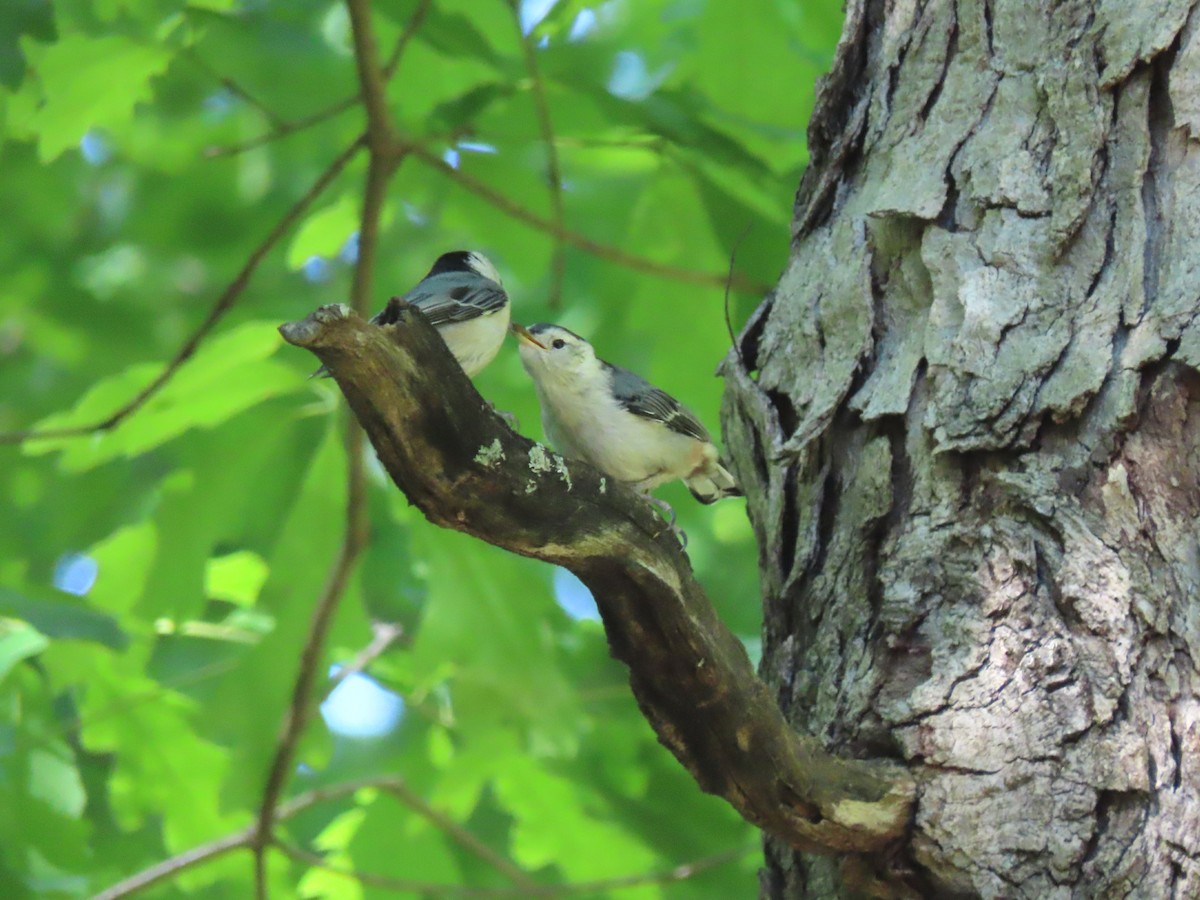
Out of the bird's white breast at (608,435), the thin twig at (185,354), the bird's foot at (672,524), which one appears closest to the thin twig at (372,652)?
the thin twig at (185,354)

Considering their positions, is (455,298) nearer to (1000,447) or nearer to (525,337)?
(525,337)

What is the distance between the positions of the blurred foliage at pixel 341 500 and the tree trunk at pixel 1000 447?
0.70 m

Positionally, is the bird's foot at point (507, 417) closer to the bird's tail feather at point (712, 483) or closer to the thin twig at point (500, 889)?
the bird's tail feather at point (712, 483)

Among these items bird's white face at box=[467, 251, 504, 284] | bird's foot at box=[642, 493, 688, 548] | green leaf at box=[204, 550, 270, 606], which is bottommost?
bird's foot at box=[642, 493, 688, 548]

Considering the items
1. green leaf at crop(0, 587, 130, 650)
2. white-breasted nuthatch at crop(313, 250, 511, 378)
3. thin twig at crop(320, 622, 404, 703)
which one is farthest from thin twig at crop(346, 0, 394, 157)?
thin twig at crop(320, 622, 404, 703)

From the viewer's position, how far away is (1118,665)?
6.21ft

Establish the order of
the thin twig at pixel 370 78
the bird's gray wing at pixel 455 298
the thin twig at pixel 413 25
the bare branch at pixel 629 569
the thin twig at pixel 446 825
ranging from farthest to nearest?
the thin twig at pixel 446 825 < the thin twig at pixel 370 78 < the thin twig at pixel 413 25 < the bird's gray wing at pixel 455 298 < the bare branch at pixel 629 569

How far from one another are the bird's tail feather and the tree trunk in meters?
0.58

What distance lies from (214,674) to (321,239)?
1.32m

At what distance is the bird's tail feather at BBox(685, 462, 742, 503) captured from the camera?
313 cm

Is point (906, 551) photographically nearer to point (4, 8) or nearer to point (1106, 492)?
point (1106, 492)

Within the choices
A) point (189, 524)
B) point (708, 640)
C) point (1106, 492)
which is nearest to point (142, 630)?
point (189, 524)

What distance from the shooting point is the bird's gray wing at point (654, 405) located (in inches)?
116

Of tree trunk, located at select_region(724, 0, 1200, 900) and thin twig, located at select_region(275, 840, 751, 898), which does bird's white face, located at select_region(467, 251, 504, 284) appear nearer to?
tree trunk, located at select_region(724, 0, 1200, 900)
